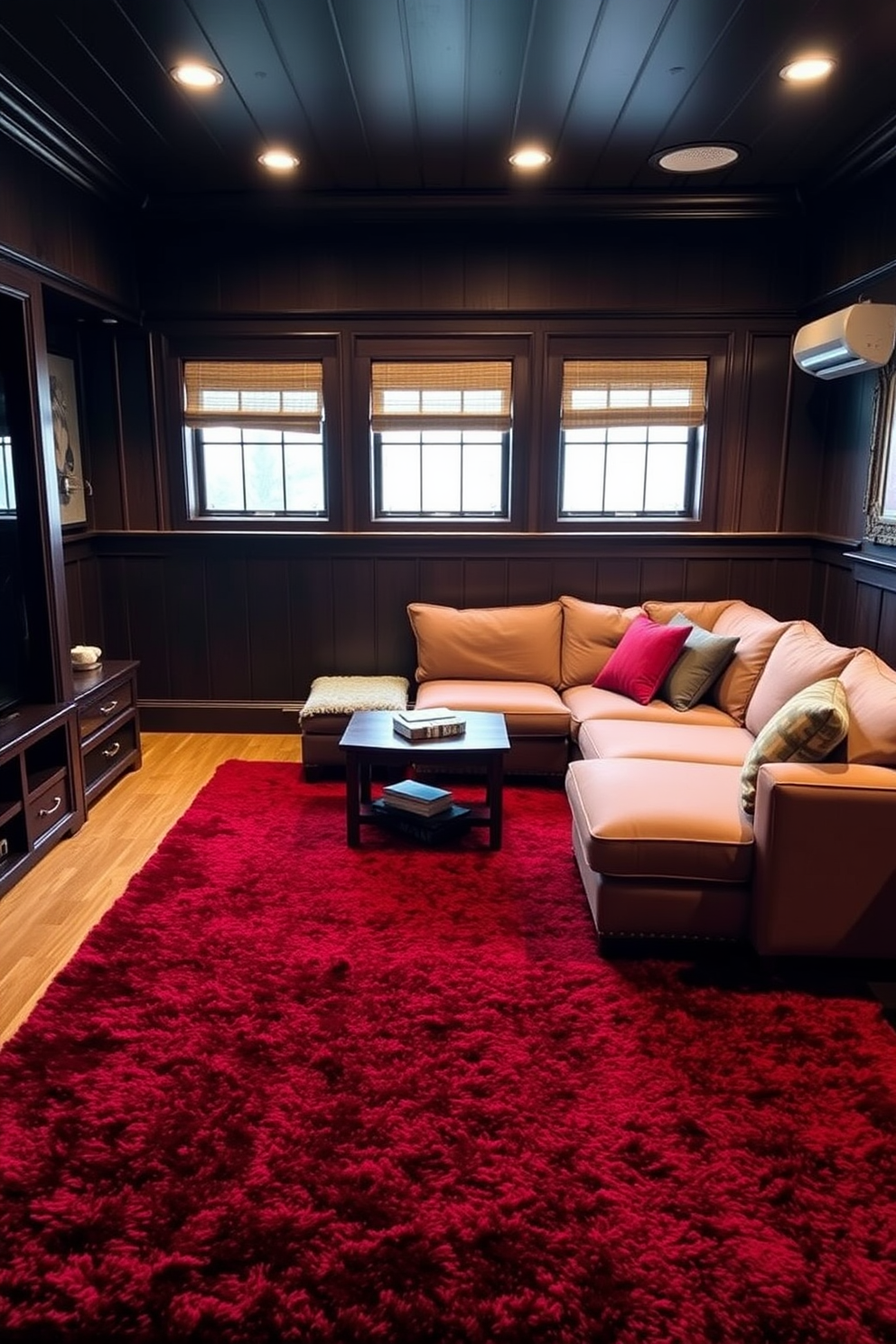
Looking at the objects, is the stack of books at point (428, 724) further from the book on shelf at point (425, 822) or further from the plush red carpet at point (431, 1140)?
the plush red carpet at point (431, 1140)

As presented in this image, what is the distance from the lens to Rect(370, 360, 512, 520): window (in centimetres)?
469

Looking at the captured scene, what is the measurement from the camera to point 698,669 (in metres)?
3.90

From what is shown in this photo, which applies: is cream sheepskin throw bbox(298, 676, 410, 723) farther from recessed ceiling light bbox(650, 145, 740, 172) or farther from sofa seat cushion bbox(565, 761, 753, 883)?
recessed ceiling light bbox(650, 145, 740, 172)

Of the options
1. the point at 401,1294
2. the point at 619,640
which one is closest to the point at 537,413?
the point at 619,640

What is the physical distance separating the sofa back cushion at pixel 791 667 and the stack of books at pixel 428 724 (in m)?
1.15

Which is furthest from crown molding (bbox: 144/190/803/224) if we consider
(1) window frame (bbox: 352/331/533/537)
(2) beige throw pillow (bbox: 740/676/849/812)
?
(2) beige throw pillow (bbox: 740/676/849/812)

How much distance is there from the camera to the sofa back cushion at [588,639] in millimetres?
4453

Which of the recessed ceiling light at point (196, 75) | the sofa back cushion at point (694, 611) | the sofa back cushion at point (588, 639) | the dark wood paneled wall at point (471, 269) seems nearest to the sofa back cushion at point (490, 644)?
the sofa back cushion at point (588, 639)

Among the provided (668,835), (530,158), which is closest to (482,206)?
(530,158)

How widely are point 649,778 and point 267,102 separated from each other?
2697mm

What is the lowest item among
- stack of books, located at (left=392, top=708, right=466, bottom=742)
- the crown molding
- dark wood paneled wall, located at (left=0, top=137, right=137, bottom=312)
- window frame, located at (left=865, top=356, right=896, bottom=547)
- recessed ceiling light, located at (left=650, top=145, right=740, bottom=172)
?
stack of books, located at (left=392, top=708, right=466, bottom=742)

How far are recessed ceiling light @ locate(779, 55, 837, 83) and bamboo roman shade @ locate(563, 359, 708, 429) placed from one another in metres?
1.70

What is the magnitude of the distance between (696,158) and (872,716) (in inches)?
98.3

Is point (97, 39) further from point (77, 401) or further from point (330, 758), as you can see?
point (330, 758)
